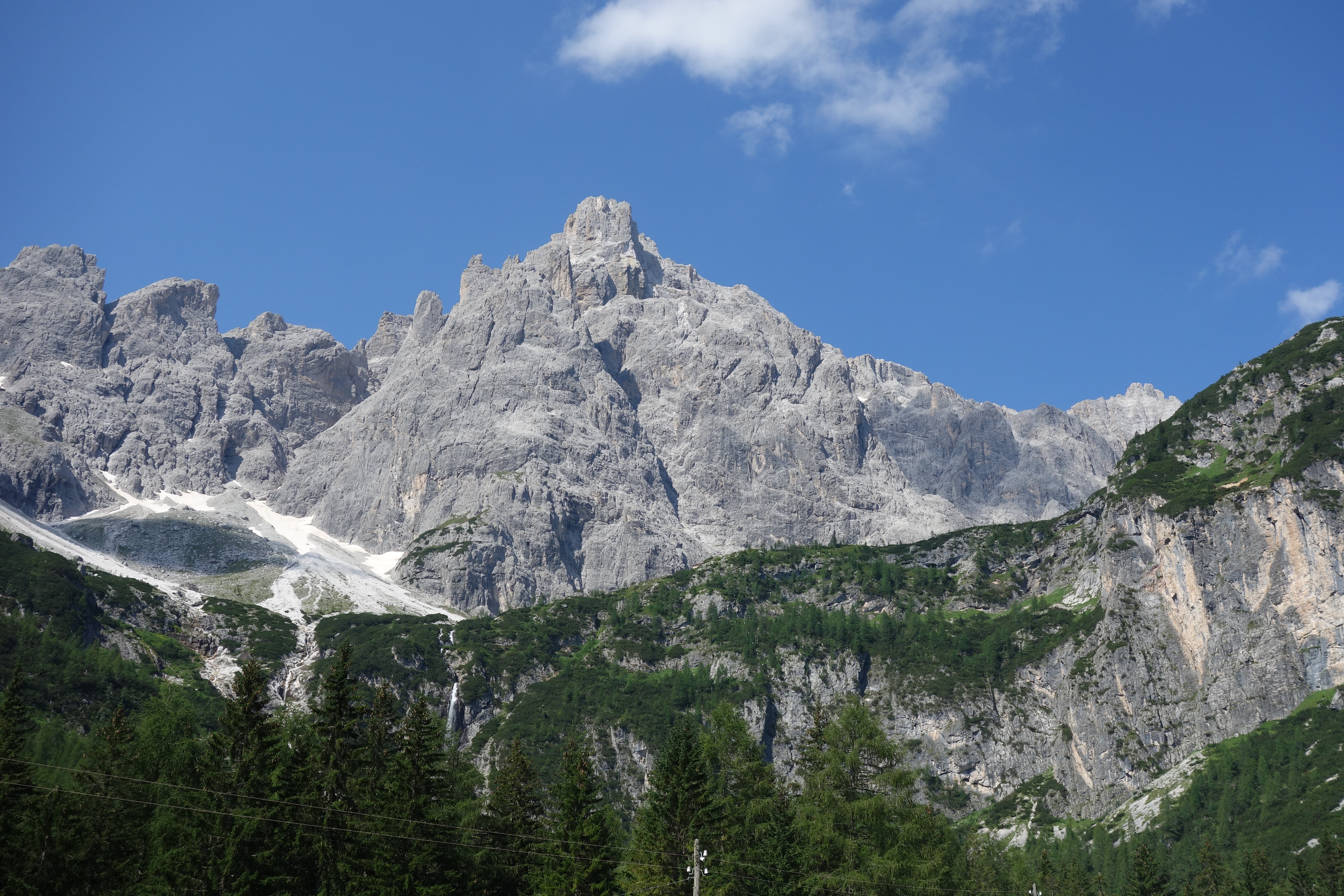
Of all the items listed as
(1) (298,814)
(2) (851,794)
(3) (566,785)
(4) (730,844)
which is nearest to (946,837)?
(2) (851,794)

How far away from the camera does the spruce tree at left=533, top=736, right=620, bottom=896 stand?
219 ft

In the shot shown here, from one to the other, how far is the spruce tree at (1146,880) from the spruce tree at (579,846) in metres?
68.9

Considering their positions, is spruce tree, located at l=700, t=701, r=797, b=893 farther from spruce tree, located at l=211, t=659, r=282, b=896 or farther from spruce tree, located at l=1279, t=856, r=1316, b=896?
spruce tree, located at l=1279, t=856, r=1316, b=896

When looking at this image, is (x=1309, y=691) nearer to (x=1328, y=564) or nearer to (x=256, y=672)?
(x=1328, y=564)

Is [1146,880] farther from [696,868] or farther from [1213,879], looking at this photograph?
[696,868]

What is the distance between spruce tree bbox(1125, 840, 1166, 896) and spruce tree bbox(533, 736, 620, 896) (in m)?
68.9

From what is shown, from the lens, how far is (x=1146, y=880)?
116 m

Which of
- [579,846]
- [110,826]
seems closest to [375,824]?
[579,846]

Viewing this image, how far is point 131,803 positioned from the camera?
72125 millimetres

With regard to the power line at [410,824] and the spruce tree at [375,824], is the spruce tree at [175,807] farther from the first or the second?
the spruce tree at [375,824]

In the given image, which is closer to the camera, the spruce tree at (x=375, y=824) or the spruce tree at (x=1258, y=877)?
the spruce tree at (x=375, y=824)

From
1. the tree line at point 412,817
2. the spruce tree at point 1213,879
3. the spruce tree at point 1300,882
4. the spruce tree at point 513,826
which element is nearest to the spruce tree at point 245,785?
the tree line at point 412,817

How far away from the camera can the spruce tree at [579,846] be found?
2630 inches

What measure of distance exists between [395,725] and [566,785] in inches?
480
